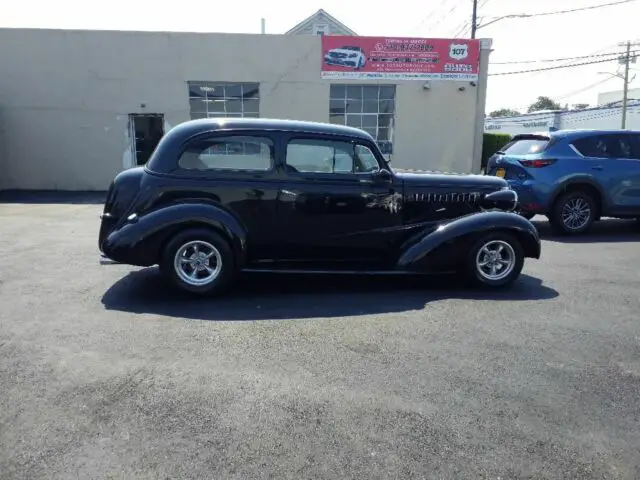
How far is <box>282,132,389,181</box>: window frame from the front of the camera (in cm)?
574

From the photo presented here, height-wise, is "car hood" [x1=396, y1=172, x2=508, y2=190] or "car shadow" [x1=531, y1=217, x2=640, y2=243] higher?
"car hood" [x1=396, y1=172, x2=508, y2=190]

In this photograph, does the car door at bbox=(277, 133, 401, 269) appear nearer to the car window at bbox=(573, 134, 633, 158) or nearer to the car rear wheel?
the car rear wheel

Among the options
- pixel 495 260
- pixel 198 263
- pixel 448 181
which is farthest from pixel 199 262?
pixel 495 260

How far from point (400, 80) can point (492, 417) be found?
15.4 meters

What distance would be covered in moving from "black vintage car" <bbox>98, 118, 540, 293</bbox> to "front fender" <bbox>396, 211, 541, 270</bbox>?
12mm

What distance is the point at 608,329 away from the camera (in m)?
4.67

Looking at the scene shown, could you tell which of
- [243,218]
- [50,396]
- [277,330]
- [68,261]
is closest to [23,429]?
[50,396]

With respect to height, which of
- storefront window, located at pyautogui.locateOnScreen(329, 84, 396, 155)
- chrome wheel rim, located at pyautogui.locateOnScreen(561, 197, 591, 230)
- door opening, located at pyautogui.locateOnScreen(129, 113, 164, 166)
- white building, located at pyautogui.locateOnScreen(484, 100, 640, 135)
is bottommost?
chrome wheel rim, located at pyautogui.locateOnScreen(561, 197, 591, 230)

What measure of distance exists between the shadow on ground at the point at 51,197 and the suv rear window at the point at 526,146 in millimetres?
10426

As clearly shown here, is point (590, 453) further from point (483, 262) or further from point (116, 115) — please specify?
point (116, 115)

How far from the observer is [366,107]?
17344 mm

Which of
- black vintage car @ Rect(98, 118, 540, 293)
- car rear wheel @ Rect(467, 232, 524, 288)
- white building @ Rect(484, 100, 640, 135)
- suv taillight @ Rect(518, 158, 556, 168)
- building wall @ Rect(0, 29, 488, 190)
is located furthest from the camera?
white building @ Rect(484, 100, 640, 135)

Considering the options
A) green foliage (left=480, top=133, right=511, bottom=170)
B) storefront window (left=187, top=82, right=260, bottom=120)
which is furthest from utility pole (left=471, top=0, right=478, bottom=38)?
storefront window (left=187, top=82, right=260, bottom=120)

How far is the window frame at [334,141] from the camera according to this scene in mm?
5742
